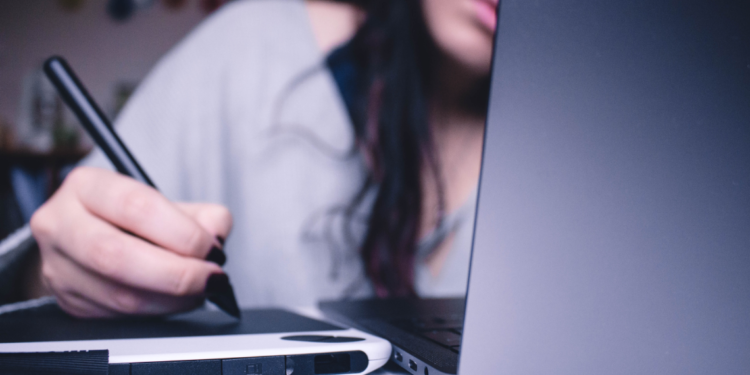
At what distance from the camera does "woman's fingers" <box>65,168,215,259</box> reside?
32 cm

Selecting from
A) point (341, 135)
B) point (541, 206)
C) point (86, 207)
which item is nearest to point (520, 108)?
point (541, 206)

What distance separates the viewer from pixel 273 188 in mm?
855

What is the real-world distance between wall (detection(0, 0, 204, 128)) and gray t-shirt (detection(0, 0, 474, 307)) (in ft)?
4.65

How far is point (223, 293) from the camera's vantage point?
1.10 ft

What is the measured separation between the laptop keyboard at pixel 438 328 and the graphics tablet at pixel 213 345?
35 mm

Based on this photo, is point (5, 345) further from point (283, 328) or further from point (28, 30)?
point (28, 30)

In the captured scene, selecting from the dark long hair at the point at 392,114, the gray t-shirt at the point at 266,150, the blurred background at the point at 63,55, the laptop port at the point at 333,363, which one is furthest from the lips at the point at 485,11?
the blurred background at the point at 63,55

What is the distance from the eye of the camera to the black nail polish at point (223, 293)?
330 mm

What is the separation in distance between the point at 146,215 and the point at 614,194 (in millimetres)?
286

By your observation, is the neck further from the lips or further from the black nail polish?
the black nail polish

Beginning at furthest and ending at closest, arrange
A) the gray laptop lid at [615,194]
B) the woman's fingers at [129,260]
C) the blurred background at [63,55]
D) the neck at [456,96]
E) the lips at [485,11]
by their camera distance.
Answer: the blurred background at [63,55], the neck at [456,96], the lips at [485,11], the woman's fingers at [129,260], the gray laptop lid at [615,194]

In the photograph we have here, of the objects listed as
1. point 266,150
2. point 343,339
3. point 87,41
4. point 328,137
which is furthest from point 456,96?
point 87,41

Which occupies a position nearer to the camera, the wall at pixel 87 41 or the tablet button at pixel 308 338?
the tablet button at pixel 308 338

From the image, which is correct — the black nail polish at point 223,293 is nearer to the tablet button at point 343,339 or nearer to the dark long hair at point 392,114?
the tablet button at point 343,339
